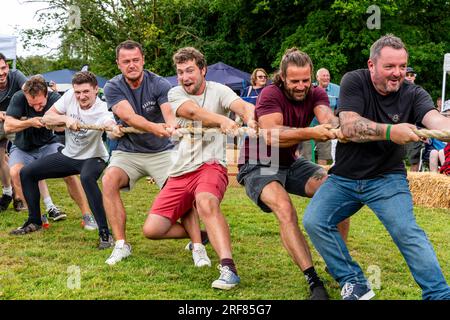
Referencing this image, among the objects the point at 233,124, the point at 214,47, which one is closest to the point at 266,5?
the point at 214,47

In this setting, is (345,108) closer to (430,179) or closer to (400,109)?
(400,109)

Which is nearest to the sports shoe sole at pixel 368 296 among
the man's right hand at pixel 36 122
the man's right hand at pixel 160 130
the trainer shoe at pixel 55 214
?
the man's right hand at pixel 160 130

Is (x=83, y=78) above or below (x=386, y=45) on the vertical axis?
below

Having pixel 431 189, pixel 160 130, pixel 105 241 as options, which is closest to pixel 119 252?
pixel 105 241

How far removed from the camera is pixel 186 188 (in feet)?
16.8

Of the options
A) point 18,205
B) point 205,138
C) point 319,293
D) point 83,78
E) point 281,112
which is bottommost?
point 18,205

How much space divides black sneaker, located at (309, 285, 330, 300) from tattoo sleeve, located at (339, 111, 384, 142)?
108 cm

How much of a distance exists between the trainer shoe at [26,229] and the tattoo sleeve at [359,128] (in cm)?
397

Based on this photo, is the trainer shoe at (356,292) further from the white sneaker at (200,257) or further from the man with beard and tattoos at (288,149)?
the white sneaker at (200,257)

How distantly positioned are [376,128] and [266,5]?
54.8ft

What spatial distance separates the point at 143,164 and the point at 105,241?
2.93 feet

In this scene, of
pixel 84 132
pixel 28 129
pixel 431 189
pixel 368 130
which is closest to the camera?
pixel 368 130

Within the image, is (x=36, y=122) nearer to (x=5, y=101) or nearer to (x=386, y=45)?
(x=5, y=101)

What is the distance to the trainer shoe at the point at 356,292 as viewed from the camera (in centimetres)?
410
